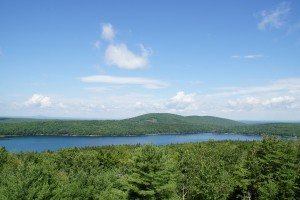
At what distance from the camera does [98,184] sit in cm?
2900

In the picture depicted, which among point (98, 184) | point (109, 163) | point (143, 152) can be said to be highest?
point (143, 152)

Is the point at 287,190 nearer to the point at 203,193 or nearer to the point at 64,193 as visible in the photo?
the point at 203,193

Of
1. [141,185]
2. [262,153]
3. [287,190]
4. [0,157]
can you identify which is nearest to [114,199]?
[141,185]

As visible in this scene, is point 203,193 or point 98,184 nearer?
point 98,184

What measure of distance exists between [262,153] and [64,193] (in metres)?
30.1

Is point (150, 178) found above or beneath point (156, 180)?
above

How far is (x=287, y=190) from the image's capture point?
33.6 meters

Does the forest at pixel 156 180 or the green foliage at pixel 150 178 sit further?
the green foliage at pixel 150 178

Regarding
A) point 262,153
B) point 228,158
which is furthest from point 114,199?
point 228,158

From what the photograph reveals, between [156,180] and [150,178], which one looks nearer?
[156,180]

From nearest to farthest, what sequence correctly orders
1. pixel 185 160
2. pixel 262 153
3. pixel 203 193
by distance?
1. pixel 203 193
2. pixel 262 153
3. pixel 185 160

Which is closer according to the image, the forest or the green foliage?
the forest

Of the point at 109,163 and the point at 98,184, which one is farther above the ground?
the point at 98,184

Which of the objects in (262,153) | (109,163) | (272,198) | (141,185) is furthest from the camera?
(109,163)
